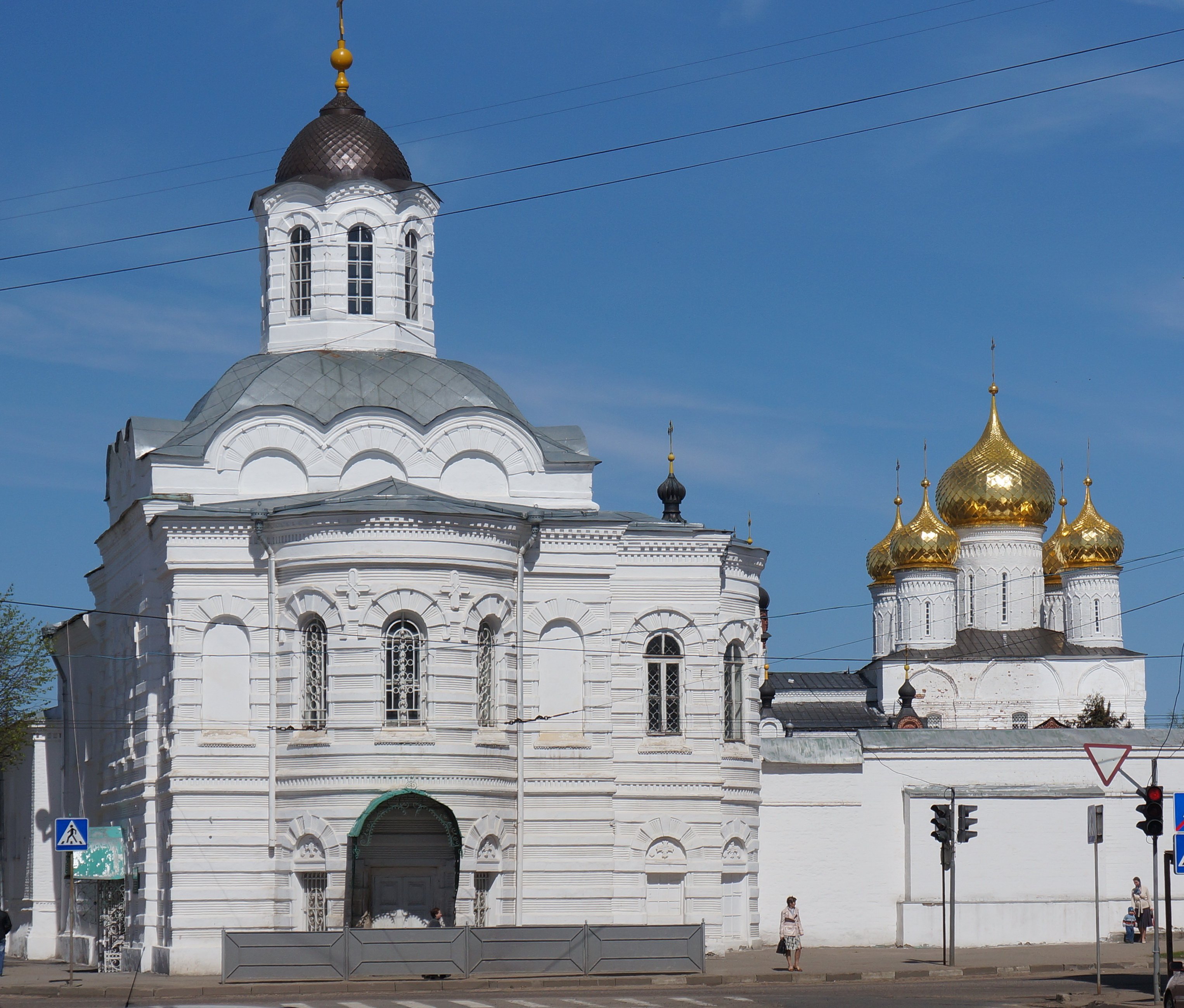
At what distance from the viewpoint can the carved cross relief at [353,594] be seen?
3050cm

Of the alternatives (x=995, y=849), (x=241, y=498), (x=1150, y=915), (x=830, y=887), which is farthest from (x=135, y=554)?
(x=1150, y=915)

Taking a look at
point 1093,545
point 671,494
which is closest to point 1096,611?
point 1093,545

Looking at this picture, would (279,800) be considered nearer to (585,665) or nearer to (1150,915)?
(585,665)

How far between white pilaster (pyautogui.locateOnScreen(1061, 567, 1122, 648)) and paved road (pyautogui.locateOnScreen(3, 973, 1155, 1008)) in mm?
58516

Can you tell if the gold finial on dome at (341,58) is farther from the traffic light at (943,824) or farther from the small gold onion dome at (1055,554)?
the small gold onion dome at (1055,554)

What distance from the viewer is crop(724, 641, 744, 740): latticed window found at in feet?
113

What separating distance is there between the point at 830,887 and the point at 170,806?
11988 millimetres

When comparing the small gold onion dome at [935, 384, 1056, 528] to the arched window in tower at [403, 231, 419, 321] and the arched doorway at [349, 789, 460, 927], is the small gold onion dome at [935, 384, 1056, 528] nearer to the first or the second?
the arched window in tower at [403, 231, 419, 321]

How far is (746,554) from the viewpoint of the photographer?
35.1 meters

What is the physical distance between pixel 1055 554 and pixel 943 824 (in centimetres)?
5721

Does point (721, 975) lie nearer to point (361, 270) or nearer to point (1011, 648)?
point (361, 270)

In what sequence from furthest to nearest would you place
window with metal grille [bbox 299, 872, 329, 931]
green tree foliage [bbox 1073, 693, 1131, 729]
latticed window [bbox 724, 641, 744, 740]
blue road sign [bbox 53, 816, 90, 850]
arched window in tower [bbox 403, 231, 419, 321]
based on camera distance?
green tree foliage [bbox 1073, 693, 1131, 729] → arched window in tower [bbox 403, 231, 419, 321] → latticed window [bbox 724, 641, 744, 740] → window with metal grille [bbox 299, 872, 329, 931] → blue road sign [bbox 53, 816, 90, 850]

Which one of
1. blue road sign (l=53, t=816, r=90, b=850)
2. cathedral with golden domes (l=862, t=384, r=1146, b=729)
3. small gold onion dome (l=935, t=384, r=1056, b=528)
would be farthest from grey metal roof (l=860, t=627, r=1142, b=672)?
blue road sign (l=53, t=816, r=90, b=850)

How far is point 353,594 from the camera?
3056cm
